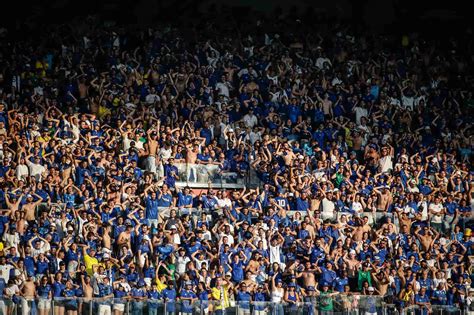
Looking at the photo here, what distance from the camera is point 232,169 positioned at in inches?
1087

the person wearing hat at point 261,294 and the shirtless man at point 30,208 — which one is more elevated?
the shirtless man at point 30,208

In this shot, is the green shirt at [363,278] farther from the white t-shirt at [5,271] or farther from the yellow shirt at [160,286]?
the white t-shirt at [5,271]

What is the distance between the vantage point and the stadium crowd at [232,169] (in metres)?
23.9

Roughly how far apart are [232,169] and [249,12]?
8292 millimetres

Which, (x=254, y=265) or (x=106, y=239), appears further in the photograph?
(x=254, y=265)

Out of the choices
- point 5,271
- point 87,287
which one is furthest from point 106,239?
point 5,271

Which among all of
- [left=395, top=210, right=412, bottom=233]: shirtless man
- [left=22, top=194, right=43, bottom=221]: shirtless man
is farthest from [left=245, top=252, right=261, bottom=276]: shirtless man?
[left=22, top=194, right=43, bottom=221]: shirtless man

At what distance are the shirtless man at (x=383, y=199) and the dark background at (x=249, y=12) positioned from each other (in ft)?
27.0

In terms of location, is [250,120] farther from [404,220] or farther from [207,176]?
[404,220]

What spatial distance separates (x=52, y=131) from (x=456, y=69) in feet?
41.1

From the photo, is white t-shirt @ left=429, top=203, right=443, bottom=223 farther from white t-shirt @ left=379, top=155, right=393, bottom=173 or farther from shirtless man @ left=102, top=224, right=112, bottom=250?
shirtless man @ left=102, top=224, right=112, bottom=250

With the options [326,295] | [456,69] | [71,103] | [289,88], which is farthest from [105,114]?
[456,69]

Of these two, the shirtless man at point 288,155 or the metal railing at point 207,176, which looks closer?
the metal railing at point 207,176

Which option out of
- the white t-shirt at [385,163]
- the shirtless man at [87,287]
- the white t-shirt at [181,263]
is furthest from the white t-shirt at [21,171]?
the white t-shirt at [385,163]
